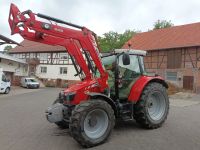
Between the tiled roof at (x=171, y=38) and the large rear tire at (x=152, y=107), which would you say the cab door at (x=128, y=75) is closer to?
the large rear tire at (x=152, y=107)

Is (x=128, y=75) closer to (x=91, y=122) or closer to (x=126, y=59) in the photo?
(x=126, y=59)

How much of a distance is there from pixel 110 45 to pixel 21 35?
50.8 metres

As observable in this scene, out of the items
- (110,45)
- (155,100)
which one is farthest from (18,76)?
(155,100)

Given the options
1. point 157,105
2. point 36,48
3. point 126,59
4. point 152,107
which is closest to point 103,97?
point 126,59

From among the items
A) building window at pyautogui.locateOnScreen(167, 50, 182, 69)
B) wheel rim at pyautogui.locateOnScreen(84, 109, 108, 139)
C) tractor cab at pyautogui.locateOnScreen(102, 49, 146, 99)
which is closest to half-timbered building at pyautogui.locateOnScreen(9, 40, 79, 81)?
building window at pyautogui.locateOnScreen(167, 50, 182, 69)

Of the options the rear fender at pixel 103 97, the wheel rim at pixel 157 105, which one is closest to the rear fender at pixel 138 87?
the wheel rim at pixel 157 105

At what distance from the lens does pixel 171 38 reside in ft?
108

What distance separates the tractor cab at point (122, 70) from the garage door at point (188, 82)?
20699 mm

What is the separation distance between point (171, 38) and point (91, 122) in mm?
27797

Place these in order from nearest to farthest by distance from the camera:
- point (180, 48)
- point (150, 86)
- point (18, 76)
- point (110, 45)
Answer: point (150, 86) < point (180, 48) < point (18, 76) < point (110, 45)

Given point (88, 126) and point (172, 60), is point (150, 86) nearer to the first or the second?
point (88, 126)

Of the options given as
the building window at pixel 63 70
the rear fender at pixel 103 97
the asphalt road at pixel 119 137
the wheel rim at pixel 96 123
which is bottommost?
the asphalt road at pixel 119 137

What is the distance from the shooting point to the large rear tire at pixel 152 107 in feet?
26.9

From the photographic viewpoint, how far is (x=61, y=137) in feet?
25.2
